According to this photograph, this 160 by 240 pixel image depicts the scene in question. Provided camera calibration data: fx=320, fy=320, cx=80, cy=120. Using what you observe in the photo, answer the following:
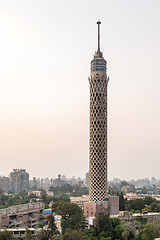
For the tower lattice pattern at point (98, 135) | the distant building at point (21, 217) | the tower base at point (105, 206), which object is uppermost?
the tower lattice pattern at point (98, 135)

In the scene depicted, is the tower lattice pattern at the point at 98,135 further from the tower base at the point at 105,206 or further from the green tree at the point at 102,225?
the green tree at the point at 102,225

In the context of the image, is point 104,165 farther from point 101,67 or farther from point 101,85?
point 101,67

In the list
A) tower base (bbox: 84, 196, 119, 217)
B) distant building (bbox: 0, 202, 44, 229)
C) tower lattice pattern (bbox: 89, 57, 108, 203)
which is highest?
tower lattice pattern (bbox: 89, 57, 108, 203)

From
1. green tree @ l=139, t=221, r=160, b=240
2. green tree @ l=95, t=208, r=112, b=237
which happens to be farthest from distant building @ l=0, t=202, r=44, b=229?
green tree @ l=139, t=221, r=160, b=240

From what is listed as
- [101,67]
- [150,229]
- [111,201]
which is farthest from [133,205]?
[101,67]

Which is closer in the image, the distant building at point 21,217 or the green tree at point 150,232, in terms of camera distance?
the green tree at point 150,232

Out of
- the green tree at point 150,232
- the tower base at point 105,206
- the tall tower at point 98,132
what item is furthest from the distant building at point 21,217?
the green tree at point 150,232

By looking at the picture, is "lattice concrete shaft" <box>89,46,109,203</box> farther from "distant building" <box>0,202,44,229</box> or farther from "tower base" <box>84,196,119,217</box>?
"distant building" <box>0,202,44,229</box>
